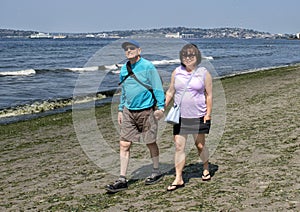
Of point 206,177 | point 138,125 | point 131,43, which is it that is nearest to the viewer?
point 131,43

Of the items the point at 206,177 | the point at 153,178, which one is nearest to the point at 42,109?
the point at 153,178

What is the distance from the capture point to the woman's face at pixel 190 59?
5.56 m

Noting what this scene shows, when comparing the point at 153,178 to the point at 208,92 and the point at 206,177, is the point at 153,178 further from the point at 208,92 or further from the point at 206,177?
the point at 208,92

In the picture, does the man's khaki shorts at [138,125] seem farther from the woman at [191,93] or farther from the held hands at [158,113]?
the woman at [191,93]

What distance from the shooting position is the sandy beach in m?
5.39

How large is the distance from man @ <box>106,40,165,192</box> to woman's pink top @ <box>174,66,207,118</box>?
0.89ft

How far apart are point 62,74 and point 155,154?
3348 cm

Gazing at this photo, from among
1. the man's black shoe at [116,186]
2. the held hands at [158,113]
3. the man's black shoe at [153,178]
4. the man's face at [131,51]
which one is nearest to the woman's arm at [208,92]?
the held hands at [158,113]

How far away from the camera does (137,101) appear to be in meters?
5.89

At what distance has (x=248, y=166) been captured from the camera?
6.66 metres

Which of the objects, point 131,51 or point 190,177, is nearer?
point 131,51

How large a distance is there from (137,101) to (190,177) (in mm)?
1428

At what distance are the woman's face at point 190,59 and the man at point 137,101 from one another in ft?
1.39

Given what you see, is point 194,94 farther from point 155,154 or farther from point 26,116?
point 26,116
